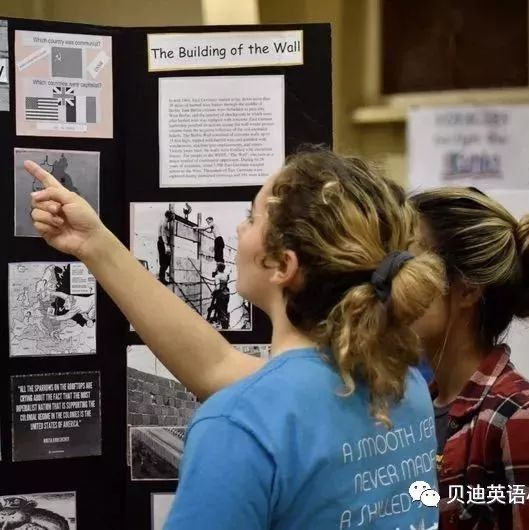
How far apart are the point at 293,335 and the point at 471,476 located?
1.57 feet

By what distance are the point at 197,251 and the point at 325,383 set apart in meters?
0.73

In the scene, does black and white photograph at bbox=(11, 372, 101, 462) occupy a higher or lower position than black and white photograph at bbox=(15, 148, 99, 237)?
lower

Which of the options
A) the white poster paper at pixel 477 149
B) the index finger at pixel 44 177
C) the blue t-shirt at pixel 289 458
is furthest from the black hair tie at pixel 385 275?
the white poster paper at pixel 477 149

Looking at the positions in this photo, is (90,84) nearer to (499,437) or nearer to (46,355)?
(46,355)

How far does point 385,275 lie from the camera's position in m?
0.90

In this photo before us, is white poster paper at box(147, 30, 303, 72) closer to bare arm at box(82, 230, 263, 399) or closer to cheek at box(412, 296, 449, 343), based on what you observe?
bare arm at box(82, 230, 263, 399)

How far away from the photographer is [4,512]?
147 cm

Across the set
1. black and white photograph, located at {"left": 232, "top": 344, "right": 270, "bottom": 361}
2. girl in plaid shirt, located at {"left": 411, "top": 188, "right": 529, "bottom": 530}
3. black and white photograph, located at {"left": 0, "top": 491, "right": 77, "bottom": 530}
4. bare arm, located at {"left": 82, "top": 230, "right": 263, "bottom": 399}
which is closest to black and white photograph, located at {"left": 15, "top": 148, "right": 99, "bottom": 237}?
bare arm, located at {"left": 82, "top": 230, "right": 263, "bottom": 399}

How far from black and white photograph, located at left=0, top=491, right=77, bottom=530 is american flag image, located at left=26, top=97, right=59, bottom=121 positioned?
69cm

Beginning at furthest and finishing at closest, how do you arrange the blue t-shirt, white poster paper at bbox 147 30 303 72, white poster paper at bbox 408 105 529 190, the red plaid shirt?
white poster paper at bbox 408 105 529 190 → white poster paper at bbox 147 30 303 72 → the red plaid shirt → the blue t-shirt

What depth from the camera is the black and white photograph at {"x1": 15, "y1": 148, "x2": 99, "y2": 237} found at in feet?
4.81

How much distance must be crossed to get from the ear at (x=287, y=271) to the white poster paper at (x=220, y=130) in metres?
0.62

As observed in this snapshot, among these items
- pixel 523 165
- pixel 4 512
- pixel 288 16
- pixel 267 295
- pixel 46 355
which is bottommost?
pixel 4 512

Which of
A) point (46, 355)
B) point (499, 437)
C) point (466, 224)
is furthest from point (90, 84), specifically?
point (499, 437)
